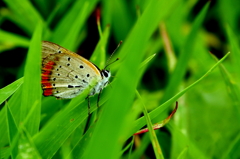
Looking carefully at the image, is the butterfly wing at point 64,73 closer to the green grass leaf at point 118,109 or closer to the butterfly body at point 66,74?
the butterfly body at point 66,74

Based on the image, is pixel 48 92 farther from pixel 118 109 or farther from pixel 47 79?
pixel 118 109

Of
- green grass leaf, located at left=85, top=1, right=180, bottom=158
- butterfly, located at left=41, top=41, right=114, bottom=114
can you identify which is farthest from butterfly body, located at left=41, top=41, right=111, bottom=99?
green grass leaf, located at left=85, top=1, right=180, bottom=158

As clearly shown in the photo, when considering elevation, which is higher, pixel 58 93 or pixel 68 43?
pixel 68 43

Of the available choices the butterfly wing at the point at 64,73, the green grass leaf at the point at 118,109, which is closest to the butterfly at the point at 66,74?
the butterfly wing at the point at 64,73

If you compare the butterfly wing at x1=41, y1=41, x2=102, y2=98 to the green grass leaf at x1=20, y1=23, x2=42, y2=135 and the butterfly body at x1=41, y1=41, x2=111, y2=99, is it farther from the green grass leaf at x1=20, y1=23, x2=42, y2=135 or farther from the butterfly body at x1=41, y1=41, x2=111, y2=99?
the green grass leaf at x1=20, y1=23, x2=42, y2=135

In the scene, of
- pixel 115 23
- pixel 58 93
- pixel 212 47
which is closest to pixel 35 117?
pixel 58 93

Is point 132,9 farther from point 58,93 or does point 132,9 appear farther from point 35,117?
point 35,117

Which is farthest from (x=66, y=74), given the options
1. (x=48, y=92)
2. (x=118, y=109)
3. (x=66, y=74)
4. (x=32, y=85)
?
(x=118, y=109)
